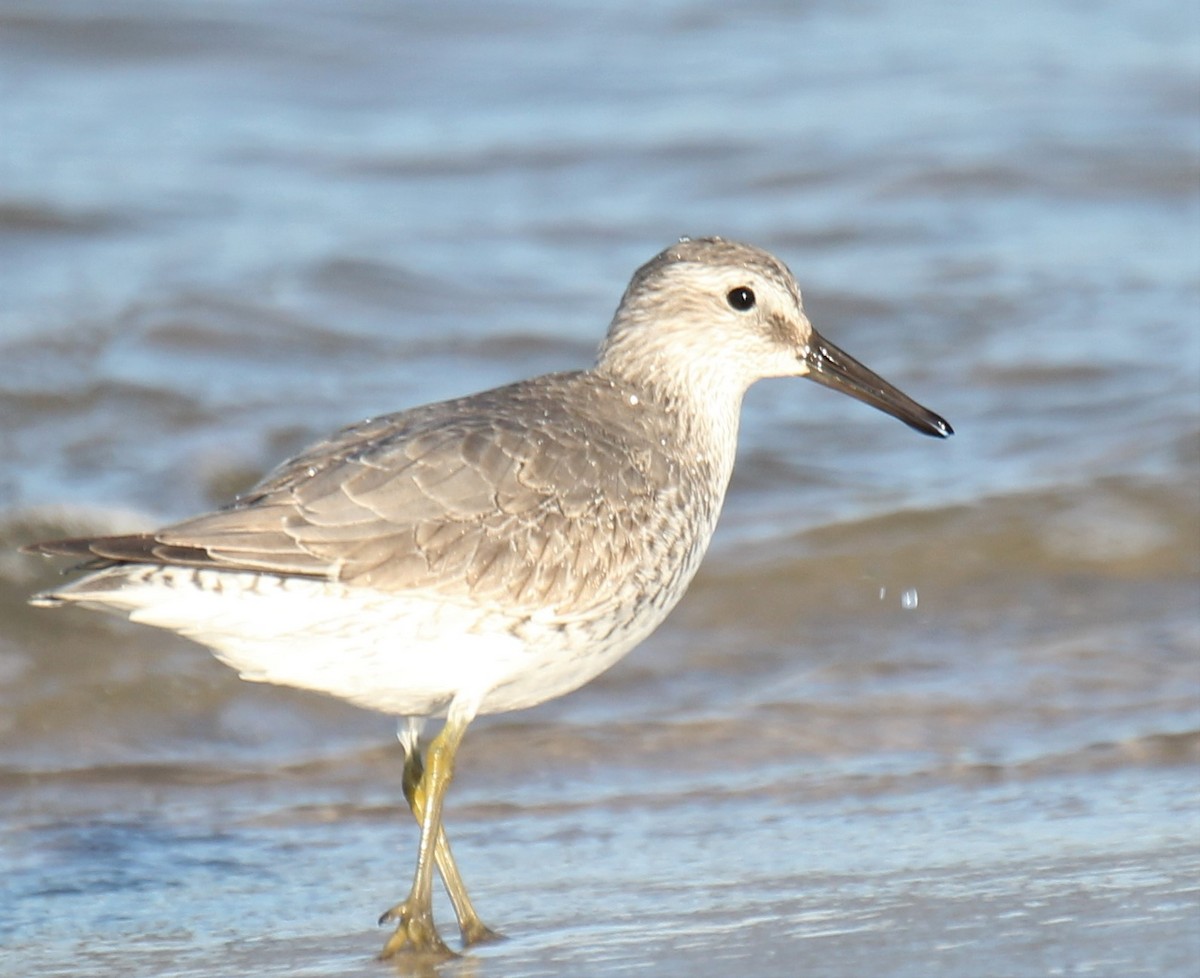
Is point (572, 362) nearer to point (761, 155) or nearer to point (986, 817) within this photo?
point (761, 155)

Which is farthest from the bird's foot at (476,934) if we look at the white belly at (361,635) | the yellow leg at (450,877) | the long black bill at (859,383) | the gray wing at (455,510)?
the long black bill at (859,383)

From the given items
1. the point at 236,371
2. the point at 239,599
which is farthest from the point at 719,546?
the point at 239,599

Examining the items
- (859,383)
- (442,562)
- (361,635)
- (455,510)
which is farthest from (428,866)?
(859,383)

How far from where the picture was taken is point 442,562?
4.60 metres

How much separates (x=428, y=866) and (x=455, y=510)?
86 centimetres

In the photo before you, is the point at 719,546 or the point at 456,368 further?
the point at 456,368

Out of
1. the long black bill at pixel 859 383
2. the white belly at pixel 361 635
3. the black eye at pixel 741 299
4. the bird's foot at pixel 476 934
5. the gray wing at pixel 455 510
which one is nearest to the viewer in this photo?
the white belly at pixel 361 635

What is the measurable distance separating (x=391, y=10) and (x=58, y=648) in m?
8.20

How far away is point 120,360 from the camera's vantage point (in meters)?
9.43

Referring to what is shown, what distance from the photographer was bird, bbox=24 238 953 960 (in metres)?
4.36

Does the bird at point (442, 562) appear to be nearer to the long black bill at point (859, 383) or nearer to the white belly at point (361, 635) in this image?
the white belly at point (361, 635)

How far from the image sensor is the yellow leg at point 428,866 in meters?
4.68

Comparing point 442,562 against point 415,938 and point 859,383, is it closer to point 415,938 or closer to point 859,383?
point 415,938

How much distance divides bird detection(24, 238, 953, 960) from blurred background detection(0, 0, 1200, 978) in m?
0.63
